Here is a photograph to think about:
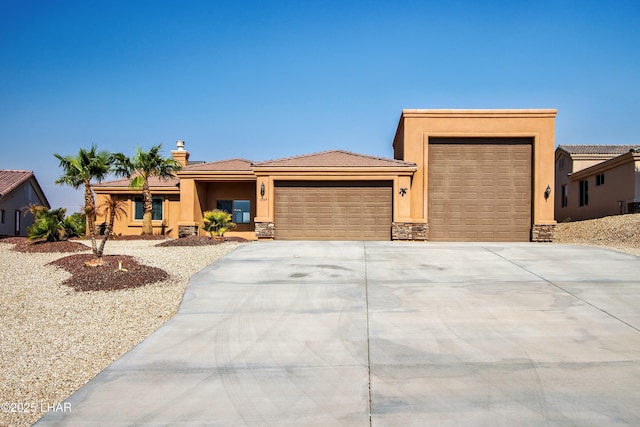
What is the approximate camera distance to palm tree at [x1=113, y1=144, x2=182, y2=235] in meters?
22.6

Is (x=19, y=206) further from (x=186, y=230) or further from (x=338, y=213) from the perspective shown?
(x=338, y=213)

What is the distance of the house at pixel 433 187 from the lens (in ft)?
61.4

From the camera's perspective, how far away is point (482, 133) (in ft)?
61.8

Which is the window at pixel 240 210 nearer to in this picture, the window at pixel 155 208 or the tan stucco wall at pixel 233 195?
the tan stucco wall at pixel 233 195

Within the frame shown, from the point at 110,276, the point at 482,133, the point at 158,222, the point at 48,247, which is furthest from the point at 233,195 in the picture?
A: the point at 110,276

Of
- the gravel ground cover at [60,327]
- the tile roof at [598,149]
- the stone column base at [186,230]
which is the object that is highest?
the tile roof at [598,149]

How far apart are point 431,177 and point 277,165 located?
6504 mm

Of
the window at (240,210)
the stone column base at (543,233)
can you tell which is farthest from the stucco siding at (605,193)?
the window at (240,210)

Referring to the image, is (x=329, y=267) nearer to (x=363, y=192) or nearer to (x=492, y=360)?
(x=492, y=360)

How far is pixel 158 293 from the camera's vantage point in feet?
30.6

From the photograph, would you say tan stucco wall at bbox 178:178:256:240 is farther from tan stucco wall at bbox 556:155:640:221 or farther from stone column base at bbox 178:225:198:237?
tan stucco wall at bbox 556:155:640:221

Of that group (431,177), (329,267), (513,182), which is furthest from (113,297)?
(513,182)

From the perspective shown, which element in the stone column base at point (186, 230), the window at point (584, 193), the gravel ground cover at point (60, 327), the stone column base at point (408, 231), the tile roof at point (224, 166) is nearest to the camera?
the gravel ground cover at point (60, 327)

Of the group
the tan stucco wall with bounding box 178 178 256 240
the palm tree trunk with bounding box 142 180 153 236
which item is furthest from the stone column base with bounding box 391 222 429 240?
the palm tree trunk with bounding box 142 180 153 236
